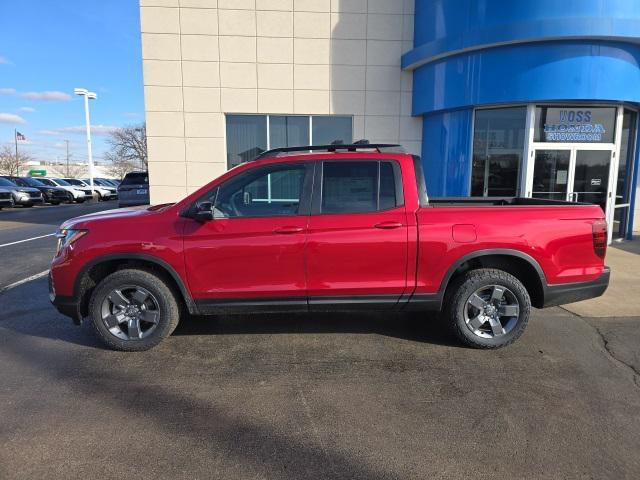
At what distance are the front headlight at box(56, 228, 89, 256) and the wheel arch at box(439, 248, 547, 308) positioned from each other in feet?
11.5

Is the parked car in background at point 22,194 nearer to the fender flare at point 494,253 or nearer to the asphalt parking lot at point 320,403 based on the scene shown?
the asphalt parking lot at point 320,403

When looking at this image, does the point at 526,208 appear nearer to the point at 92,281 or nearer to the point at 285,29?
the point at 92,281

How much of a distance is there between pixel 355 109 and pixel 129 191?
30.4 feet

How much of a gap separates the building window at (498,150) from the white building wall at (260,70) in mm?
2009

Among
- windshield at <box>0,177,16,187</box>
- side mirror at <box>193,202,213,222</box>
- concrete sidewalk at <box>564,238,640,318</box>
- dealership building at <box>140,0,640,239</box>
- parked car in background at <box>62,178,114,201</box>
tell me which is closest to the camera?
side mirror at <box>193,202,213,222</box>

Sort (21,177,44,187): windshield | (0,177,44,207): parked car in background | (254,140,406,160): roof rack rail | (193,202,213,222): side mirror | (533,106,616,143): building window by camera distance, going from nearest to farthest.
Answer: (193,202,213,222): side mirror, (254,140,406,160): roof rack rail, (533,106,616,143): building window, (0,177,44,207): parked car in background, (21,177,44,187): windshield

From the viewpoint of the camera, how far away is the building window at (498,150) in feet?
30.1

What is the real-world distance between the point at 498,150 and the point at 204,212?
25.5 feet

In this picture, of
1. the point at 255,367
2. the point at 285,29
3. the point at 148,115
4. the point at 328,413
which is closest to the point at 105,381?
the point at 255,367

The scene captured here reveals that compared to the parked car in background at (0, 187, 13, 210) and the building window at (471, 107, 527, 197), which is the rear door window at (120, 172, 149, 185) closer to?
the parked car in background at (0, 187, 13, 210)

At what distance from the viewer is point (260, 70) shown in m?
10.9

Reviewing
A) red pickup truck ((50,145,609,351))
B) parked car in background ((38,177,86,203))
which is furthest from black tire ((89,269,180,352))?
parked car in background ((38,177,86,203))

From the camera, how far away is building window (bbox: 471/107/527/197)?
30.1ft

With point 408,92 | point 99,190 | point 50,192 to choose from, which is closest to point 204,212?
point 408,92
